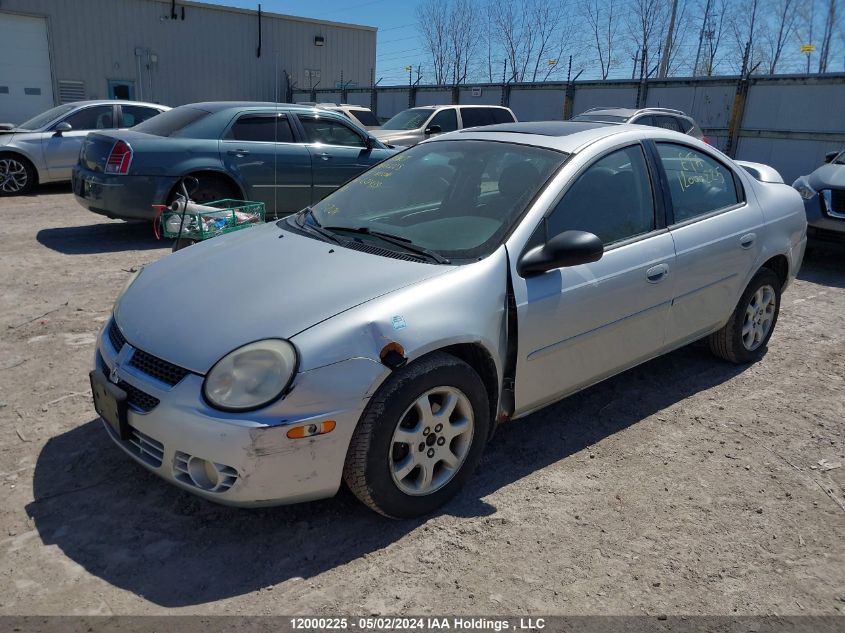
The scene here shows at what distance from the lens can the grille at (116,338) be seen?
9.51ft

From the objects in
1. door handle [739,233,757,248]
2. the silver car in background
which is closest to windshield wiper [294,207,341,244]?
door handle [739,233,757,248]

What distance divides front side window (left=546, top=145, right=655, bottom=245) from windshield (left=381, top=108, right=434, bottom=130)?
1085cm

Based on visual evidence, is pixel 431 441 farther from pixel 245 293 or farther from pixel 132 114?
pixel 132 114

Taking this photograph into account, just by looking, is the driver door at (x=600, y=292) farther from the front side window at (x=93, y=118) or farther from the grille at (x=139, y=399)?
the front side window at (x=93, y=118)

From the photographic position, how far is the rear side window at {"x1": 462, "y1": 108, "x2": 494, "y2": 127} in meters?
14.4

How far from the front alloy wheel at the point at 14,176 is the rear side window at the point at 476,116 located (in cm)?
824

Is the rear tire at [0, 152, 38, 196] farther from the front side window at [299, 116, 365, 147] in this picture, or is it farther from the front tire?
the front tire

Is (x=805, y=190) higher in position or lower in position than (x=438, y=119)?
lower

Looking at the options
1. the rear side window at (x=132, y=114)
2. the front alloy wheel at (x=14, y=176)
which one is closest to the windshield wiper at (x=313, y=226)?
the front alloy wheel at (x=14, y=176)

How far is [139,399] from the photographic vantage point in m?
2.66

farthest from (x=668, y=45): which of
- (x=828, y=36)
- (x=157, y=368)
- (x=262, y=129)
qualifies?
(x=157, y=368)

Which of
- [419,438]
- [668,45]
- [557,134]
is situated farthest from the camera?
[668,45]

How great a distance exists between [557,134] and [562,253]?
3.34ft

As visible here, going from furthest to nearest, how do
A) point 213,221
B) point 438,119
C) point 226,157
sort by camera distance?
1. point 438,119
2. point 226,157
3. point 213,221
